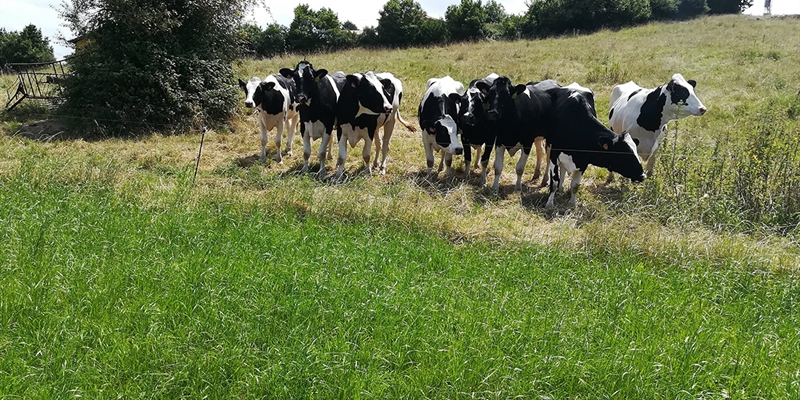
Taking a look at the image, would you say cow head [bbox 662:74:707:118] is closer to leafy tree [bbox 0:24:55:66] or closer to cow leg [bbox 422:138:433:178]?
cow leg [bbox 422:138:433:178]

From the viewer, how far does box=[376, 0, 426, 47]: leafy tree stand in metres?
41.6

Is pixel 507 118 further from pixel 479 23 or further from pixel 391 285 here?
pixel 479 23

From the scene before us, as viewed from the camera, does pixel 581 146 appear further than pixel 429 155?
No

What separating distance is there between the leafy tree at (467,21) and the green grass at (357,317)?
35.9 meters

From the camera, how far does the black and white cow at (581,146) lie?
25.8 feet

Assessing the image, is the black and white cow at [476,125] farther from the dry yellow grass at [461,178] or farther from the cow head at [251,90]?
the cow head at [251,90]

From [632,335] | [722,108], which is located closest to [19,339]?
[632,335]

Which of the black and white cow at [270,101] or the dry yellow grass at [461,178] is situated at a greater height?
the black and white cow at [270,101]

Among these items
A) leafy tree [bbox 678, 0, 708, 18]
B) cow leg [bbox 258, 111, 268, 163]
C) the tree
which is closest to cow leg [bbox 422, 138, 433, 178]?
cow leg [bbox 258, 111, 268, 163]

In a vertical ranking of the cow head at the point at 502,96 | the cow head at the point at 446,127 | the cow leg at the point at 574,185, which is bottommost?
the cow leg at the point at 574,185

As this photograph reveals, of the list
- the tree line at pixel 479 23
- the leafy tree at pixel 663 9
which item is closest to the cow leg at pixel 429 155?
the tree line at pixel 479 23

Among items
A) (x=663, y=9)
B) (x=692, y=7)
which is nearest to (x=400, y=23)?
(x=663, y=9)

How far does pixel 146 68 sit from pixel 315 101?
601 cm

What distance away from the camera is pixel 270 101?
408 inches
